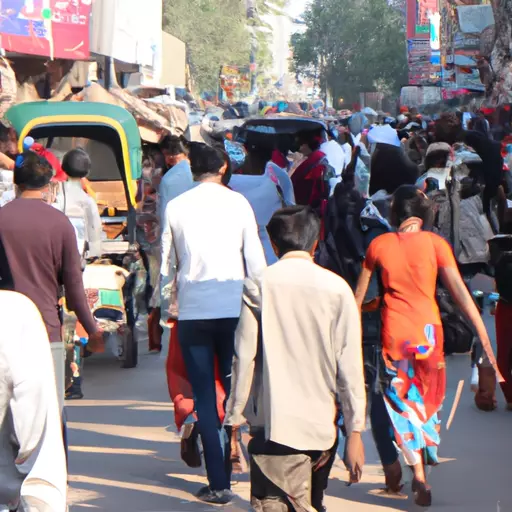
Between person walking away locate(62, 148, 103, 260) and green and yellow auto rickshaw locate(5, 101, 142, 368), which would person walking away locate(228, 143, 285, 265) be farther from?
green and yellow auto rickshaw locate(5, 101, 142, 368)

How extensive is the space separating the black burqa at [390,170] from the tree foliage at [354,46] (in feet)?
295

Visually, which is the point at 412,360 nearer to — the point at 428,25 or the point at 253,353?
the point at 253,353

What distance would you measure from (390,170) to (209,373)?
262cm

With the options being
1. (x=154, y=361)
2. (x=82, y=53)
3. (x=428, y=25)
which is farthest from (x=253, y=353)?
(x=428, y=25)

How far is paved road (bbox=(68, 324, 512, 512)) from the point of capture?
678cm

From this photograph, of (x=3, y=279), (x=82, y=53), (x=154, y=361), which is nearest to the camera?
(x=3, y=279)

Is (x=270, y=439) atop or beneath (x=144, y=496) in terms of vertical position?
atop

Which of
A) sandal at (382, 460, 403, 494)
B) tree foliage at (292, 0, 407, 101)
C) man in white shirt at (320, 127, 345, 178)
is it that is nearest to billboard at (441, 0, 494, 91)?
tree foliage at (292, 0, 407, 101)

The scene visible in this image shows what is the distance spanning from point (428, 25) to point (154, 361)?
250 feet

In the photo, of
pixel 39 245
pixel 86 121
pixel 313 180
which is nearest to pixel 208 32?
pixel 86 121

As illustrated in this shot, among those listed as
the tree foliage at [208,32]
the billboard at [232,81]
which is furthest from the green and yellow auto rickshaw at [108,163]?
the billboard at [232,81]

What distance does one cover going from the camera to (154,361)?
11641 mm

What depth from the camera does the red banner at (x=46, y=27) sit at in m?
20.7

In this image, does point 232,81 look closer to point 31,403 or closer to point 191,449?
point 191,449
